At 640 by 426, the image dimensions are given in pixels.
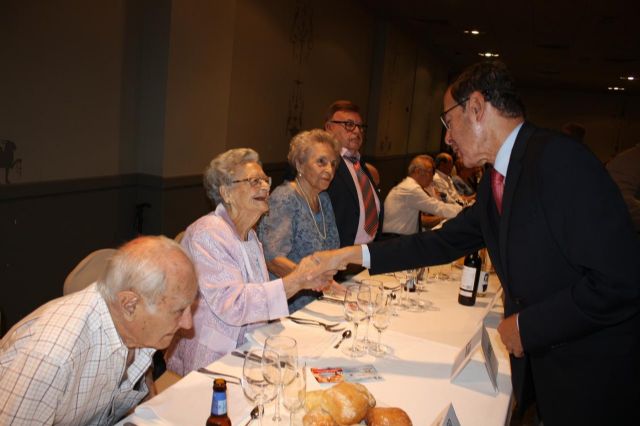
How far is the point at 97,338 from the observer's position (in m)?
1.41

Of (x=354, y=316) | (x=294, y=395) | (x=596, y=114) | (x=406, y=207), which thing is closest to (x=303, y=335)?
(x=354, y=316)

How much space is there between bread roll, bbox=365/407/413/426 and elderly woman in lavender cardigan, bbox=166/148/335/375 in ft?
2.68

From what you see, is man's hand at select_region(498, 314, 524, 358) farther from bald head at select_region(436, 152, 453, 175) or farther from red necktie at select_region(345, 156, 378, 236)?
bald head at select_region(436, 152, 453, 175)

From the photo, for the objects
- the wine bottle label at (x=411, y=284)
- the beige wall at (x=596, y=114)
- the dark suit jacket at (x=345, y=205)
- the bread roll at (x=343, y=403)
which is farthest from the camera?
the beige wall at (x=596, y=114)

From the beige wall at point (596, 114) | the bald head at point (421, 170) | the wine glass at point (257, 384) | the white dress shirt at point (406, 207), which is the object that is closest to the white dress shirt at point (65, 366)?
the wine glass at point (257, 384)

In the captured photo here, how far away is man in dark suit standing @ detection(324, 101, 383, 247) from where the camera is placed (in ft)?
12.3

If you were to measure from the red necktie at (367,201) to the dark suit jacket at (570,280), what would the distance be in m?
2.02

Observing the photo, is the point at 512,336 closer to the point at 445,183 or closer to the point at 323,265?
the point at 323,265

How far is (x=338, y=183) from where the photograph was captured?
12.3 feet

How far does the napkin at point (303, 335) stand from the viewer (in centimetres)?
195

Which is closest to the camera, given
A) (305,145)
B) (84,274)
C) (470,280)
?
(84,274)

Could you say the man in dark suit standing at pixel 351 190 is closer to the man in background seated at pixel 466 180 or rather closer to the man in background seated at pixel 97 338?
the man in background seated at pixel 97 338

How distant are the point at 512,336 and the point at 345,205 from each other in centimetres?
212

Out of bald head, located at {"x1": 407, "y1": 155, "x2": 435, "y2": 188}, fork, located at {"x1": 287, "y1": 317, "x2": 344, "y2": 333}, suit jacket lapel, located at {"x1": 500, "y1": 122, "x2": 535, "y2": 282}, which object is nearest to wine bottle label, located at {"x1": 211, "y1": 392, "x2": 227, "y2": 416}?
fork, located at {"x1": 287, "y1": 317, "x2": 344, "y2": 333}
